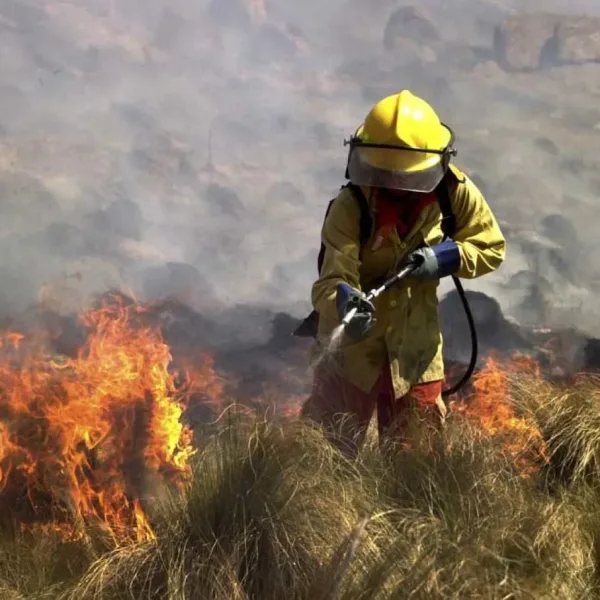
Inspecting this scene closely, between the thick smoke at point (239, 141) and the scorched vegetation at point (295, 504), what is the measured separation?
1.73 meters

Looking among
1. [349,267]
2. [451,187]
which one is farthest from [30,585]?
[451,187]

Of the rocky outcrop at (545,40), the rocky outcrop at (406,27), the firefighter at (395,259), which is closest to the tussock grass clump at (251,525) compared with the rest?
the firefighter at (395,259)

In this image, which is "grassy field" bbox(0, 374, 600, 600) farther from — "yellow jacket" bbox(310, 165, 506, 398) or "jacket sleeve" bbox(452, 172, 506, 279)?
"jacket sleeve" bbox(452, 172, 506, 279)

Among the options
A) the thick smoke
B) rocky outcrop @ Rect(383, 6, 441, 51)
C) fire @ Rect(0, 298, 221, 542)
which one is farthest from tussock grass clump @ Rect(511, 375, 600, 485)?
rocky outcrop @ Rect(383, 6, 441, 51)

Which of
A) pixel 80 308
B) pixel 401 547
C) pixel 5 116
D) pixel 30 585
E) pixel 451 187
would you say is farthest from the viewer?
pixel 5 116

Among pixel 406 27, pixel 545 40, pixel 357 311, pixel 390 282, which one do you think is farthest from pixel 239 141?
pixel 357 311

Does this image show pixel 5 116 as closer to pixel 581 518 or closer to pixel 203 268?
pixel 203 268

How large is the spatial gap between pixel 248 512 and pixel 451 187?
132cm

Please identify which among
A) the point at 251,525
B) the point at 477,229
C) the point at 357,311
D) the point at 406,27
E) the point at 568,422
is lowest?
the point at 251,525

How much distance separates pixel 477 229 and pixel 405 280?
32cm

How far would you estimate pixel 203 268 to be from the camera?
18.7ft

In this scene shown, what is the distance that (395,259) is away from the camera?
2695 millimetres

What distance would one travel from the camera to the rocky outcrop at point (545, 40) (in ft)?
22.4

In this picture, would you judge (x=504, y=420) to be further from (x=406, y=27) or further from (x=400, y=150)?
(x=406, y=27)
